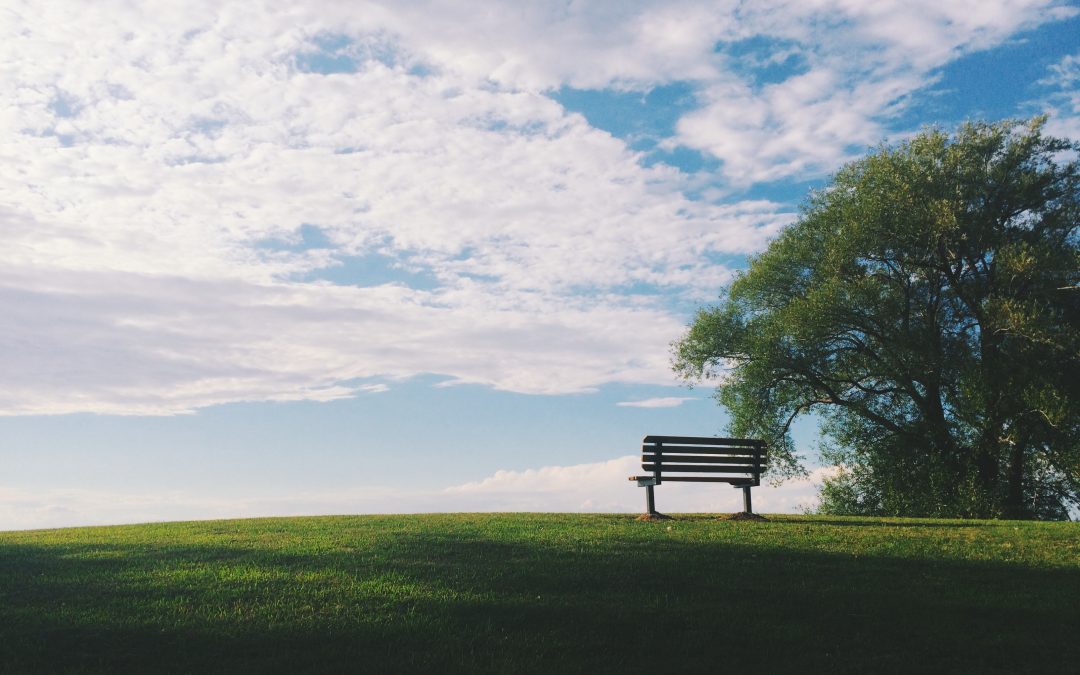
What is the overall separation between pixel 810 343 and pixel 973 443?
653cm

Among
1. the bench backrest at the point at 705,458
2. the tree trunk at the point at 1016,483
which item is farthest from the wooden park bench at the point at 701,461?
the tree trunk at the point at 1016,483

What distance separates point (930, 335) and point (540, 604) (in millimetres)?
22709

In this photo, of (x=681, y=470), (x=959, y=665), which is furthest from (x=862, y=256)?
(x=959, y=665)

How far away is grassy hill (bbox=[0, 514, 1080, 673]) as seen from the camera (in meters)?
7.96

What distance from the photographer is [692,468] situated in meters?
21.0

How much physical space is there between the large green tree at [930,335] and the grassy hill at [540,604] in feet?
41.4

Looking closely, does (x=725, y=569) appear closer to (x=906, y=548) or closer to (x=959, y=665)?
(x=959, y=665)

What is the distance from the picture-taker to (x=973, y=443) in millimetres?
28406

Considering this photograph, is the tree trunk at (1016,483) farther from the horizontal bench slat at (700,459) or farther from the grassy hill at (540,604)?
the grassy hill at (540,604)

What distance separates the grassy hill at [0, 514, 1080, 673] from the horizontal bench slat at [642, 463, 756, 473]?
16.5 ft

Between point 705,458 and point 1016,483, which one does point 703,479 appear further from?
point 1016,483

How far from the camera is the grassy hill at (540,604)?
7.96 metres

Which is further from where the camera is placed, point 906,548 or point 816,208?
point 816,208

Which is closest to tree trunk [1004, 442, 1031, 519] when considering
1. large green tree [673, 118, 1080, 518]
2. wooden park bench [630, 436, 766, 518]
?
large green tree [673, 118, 1080, 518]
